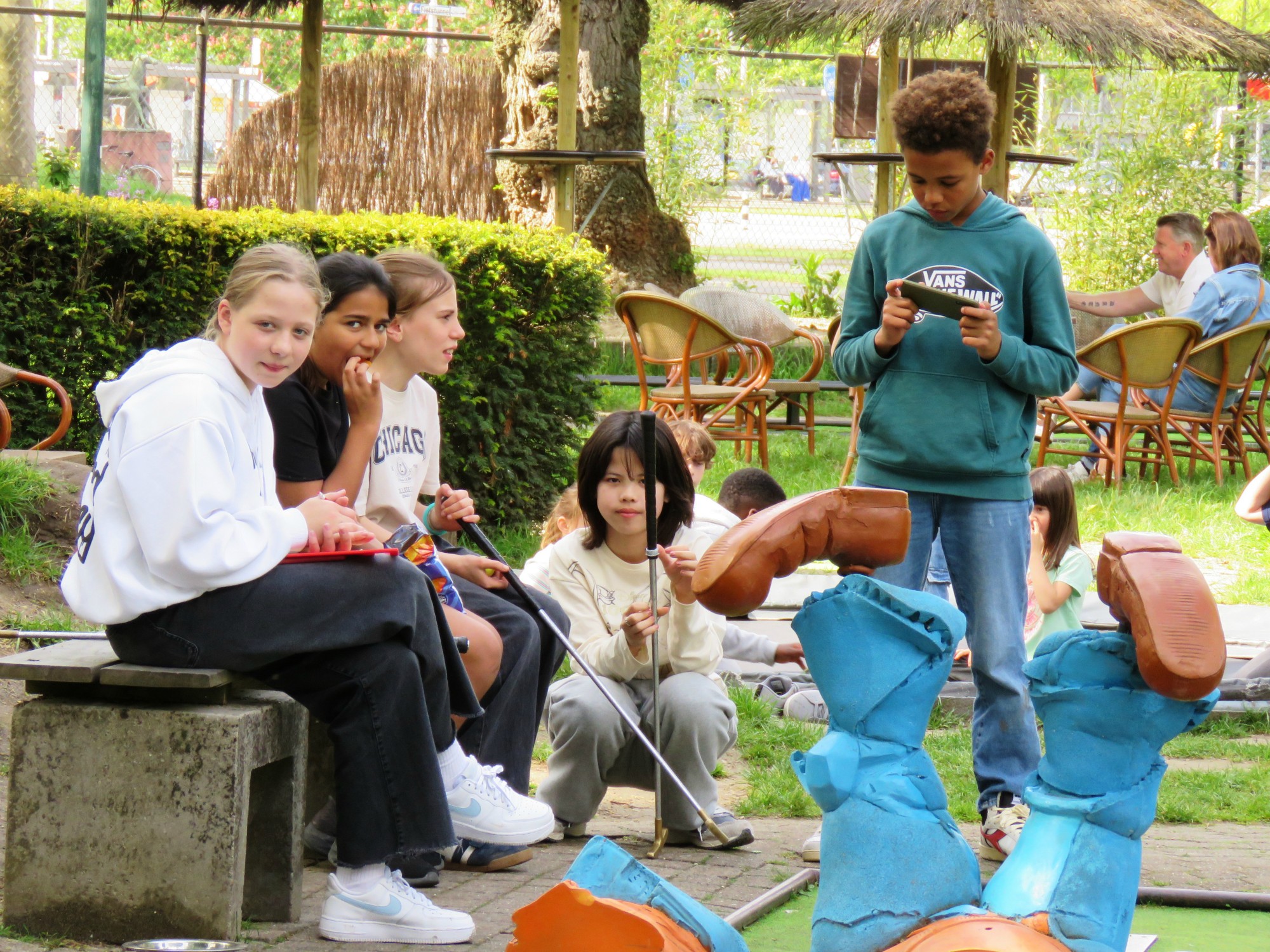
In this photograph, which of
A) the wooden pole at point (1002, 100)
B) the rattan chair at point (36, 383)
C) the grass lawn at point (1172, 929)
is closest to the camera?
the grass lawn at point (1172, 929)

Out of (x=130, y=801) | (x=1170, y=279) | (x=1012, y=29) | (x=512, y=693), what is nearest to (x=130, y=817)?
(x=130, y=801)

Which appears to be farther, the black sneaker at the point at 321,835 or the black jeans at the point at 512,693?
the black jeans at the point at 512,693

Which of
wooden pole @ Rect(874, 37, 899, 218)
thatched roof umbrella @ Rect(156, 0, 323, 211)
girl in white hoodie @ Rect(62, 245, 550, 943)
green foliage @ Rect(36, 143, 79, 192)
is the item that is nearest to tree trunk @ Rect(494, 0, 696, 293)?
wooden pole @ Rect(874, 37, 899, 218)

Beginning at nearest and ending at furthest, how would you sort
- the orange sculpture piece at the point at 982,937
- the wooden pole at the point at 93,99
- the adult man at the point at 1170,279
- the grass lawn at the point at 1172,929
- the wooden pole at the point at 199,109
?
the orange sculpture piece at the point at 982,937, the grass lawn at the point at 1172,929, the wooden pole at the point at 93,99, the adult man at the point at 1170,279, the wooden pole at the point at 199,109

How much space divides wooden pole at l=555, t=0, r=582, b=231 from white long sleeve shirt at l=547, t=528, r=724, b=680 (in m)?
4.71

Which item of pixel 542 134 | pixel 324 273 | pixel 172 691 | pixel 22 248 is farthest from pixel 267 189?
pixel 172 691

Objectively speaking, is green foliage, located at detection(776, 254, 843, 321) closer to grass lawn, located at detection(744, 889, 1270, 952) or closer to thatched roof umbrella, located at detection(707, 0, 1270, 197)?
thatched roof umbrella, located at detection(707, 0, 1270, 197)

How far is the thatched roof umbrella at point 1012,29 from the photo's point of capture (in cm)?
962

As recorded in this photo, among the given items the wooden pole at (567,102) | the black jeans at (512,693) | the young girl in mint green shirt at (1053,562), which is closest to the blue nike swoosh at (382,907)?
the black jeans at (512,693)

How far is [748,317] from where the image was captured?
1087cm

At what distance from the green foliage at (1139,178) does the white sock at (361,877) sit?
42.0 feet

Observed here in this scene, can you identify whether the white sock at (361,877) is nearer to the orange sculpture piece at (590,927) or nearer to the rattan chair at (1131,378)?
the orange sculpture piece at (590,927)

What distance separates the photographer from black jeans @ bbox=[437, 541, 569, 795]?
3738mm

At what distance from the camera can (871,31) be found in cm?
981
